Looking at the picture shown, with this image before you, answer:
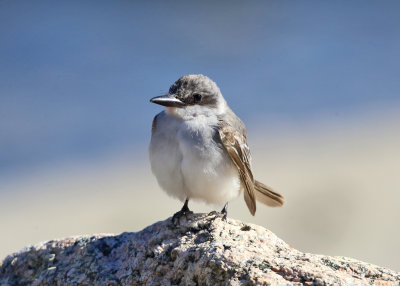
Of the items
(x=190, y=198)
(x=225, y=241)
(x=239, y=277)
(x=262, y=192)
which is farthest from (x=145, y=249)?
(x=262, y=192)

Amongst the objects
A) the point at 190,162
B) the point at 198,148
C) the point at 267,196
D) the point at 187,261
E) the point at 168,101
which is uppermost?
the point at 168,101

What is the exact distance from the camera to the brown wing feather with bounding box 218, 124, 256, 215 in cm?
561

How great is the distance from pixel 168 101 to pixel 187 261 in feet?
7.14

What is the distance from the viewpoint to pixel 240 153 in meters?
5.84

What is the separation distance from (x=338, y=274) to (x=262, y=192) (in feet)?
10.6

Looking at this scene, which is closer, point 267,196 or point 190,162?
point 190,162

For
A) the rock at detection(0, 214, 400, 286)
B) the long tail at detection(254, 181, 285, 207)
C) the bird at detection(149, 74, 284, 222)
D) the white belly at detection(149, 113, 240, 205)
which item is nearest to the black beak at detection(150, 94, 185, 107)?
the bird at detection(149, 74, 284, 222)

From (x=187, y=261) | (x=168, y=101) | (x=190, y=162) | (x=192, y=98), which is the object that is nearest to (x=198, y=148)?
(x=190, y=162)

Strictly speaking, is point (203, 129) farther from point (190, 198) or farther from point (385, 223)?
point (385, 223)

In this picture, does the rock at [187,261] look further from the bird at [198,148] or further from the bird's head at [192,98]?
the bird's head at [192,98]

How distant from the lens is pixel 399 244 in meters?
10.4

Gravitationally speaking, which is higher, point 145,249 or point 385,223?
point 145,249

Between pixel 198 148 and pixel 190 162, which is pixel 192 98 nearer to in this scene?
pixel 198 148

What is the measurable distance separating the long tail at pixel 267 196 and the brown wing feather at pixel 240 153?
0.52 meters
